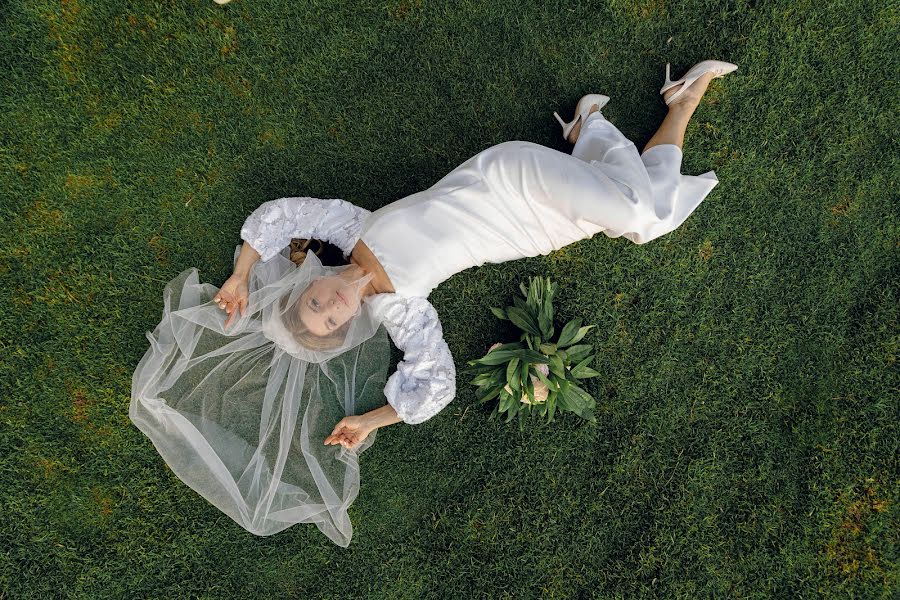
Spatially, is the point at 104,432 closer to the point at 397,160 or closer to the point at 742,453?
the point at 397,160

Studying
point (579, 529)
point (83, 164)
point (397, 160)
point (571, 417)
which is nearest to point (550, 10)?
point (397, 160)

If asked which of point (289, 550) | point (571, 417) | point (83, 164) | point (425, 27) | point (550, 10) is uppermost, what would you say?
point (83, 164)

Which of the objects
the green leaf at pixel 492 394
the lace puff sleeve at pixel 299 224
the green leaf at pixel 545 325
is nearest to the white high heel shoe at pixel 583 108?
the green leaf at pixel 545 325

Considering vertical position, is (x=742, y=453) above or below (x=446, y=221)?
below

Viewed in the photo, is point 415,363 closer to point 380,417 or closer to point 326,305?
point 380,417

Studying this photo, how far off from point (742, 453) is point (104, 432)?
4735mm

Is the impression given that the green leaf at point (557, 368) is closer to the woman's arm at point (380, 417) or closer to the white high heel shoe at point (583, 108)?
the woman's arm at point (380, 417)

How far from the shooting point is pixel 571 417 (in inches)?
164

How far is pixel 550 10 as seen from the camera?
162 inches

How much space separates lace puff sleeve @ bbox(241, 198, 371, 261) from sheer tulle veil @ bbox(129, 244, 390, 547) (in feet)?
0.86

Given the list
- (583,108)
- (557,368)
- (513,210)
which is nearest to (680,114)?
(583,108)

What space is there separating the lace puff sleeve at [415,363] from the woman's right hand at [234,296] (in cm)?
84

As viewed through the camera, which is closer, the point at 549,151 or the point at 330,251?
the point at 549,151

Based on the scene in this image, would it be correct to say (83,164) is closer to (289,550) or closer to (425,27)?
(425,27)
